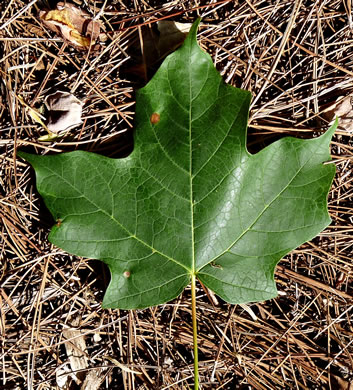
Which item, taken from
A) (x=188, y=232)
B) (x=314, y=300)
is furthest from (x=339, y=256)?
(x=188, y=232)

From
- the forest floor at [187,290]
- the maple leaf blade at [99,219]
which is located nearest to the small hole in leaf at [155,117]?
the maple leaf blade at [99,219]

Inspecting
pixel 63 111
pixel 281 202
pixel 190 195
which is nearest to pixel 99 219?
pixel 190 195

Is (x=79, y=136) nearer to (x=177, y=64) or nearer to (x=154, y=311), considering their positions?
Result: (x=177, y=64)

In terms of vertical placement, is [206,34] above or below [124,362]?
above

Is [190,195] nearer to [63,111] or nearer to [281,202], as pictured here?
[281,202]

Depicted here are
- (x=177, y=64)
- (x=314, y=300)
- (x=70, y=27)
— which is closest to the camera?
(x=177, y=64)

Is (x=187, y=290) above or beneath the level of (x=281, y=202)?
beneath
